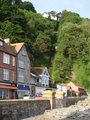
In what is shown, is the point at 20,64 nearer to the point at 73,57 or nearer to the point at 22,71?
the point at 22,71

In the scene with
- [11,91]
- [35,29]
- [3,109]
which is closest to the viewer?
[3,109]

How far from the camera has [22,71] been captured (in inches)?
2512

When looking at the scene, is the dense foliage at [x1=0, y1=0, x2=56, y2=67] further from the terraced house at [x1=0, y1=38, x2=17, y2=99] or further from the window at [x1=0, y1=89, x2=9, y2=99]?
the window at [x1=0, y1=89, x2=9, y2=99]

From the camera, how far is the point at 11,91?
5719 cm

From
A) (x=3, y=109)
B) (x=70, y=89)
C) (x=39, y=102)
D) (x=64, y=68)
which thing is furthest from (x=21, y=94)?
(x=3, y=109)

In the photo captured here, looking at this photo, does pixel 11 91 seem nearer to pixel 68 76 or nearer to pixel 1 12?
pixel 1 12

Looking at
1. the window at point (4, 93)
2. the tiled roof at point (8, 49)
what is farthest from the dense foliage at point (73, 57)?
the window at point (4, 93)

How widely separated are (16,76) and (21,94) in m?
3.54

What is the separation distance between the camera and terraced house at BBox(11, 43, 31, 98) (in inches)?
2432

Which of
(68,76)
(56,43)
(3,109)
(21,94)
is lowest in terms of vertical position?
(3,109)

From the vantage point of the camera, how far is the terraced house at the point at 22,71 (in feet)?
203

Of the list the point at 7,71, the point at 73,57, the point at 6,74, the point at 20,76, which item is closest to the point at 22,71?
the point at 20,76

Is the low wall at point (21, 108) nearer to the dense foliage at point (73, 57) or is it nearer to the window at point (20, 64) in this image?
the window at point (20, 64)

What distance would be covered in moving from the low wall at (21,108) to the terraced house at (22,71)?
33916 mm
